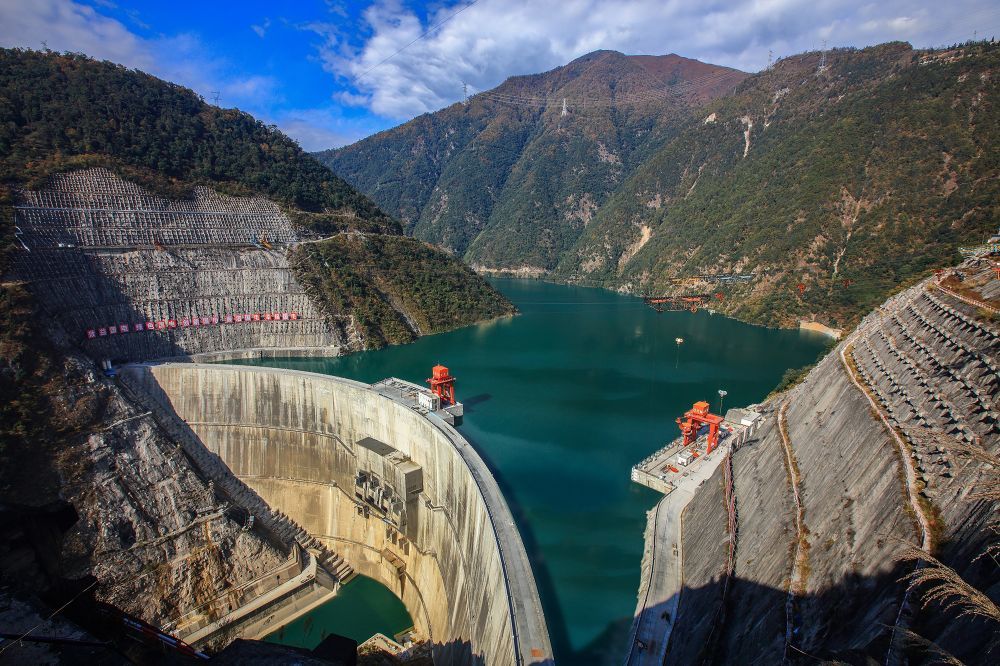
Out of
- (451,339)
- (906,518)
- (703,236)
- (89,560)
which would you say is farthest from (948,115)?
(89,560)

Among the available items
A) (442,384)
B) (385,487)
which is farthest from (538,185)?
(385,487)

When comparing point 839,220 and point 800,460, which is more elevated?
point 839,220

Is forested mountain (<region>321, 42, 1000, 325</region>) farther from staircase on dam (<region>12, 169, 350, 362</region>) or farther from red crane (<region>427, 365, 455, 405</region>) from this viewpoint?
staircase on dam (<region>12, 169, 350, 362</region>)

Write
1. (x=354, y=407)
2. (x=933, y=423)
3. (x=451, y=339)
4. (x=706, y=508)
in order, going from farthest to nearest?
(x=451, y=339) → (x=354, y=407) → (x=706, y=508) → (x=933, y=423)

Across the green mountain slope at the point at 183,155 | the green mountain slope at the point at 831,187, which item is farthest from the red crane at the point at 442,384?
the green mountain slope at the point at 831,187

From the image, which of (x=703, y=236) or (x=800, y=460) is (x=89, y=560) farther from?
(x=703, y=236)

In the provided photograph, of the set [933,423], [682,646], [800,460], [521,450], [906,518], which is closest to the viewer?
[906,518]
